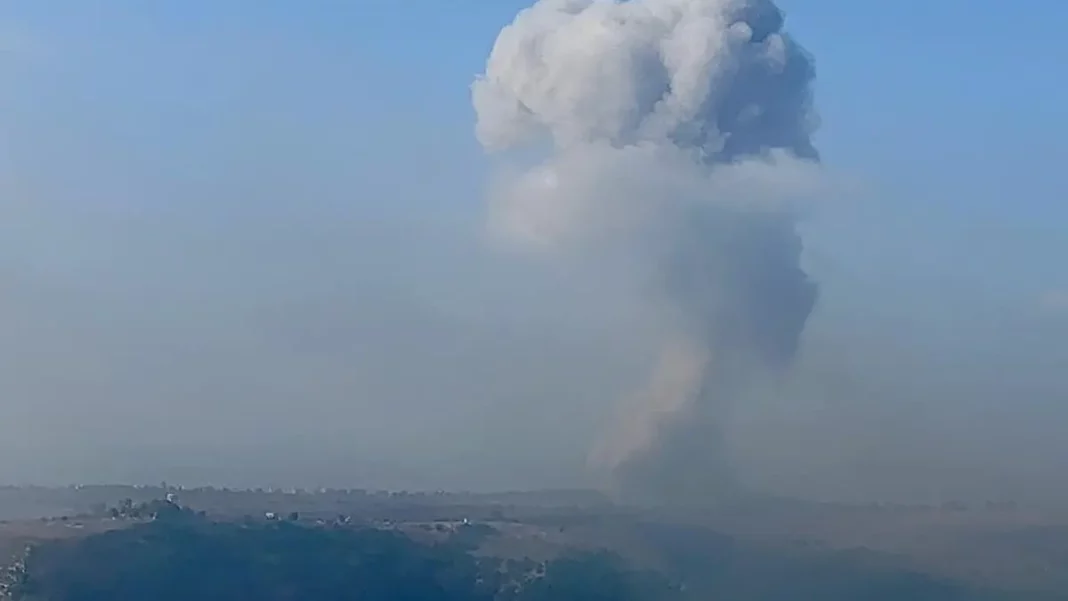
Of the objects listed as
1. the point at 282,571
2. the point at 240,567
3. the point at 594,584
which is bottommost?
the point at 594,584

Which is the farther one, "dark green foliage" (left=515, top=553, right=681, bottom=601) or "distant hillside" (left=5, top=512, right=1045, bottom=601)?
"dark green foliage" (left=515, top=553, right=681, bottom=601)

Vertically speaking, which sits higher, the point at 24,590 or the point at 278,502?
the point at 278,502

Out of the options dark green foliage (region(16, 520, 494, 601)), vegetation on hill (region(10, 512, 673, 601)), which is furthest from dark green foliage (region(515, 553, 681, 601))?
dark green foliage (region(16, 520, 494, 601))

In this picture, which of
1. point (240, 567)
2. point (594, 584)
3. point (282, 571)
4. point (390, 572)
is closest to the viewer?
point (240, 567)

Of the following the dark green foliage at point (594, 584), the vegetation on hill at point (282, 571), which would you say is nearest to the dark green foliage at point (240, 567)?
the vegetation on hill at point (282, 571)

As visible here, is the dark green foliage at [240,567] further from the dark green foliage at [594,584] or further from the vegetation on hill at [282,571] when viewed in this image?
the dark green foliage at [594,584]

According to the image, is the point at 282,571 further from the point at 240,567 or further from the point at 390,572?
the point at 390,572

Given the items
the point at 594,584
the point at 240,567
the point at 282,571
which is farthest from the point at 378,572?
the point at 594,584

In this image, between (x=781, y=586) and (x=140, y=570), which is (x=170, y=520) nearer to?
(x=140, y=570)

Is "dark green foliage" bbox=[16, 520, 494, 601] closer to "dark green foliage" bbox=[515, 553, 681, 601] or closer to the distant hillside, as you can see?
the distant hillside

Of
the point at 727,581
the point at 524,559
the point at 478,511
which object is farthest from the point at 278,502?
the point at 727,581

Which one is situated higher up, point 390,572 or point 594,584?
point 390,572
